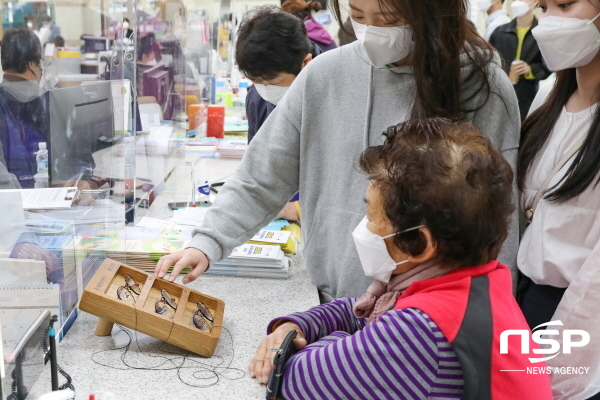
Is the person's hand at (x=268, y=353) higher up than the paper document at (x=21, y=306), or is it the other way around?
the paper document at (x=21, y=306)

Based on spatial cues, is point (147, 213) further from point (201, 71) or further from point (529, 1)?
point (529, 1)

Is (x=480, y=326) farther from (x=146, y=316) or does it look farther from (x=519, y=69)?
(x=519, y=69)

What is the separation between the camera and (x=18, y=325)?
116 centimetres

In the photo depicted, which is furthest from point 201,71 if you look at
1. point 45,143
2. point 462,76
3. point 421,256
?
point 421,256

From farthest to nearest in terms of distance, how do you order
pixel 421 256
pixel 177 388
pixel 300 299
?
pixel 300 299 → pixel 177 388 → pixel 421 256

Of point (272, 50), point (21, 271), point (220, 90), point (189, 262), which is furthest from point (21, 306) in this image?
point (220, 90)

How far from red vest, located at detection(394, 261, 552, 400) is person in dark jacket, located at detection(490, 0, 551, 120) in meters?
4.80

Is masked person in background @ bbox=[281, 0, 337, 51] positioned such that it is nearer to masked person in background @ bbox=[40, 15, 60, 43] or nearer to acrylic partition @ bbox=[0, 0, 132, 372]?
acrylic partition @ bbox=[0, 0, 132, 372]

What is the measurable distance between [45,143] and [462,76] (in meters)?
1.03

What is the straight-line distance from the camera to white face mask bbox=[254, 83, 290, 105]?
102 inches

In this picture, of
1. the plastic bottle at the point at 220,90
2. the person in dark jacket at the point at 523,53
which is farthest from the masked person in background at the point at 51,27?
the person in dark jacket at the point at 523,53

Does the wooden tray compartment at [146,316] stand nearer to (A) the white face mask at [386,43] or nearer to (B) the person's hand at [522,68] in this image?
(A) the white face mask at [386,43]

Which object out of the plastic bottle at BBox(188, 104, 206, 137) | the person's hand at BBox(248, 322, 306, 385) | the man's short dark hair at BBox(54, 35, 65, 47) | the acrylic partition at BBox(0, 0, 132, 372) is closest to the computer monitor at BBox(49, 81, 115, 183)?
the acrylic partition at BBox(0, 0, 132, 372)

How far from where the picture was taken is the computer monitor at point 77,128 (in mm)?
1604
